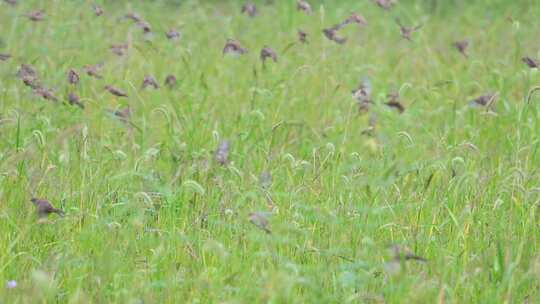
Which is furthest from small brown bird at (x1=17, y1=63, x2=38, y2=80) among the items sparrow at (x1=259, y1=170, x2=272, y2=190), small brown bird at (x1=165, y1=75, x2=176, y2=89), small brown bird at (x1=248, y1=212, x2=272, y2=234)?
small brown bird at (x1=248, y1=212, x2=272, y2=234)

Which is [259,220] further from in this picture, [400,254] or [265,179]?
[265,179]

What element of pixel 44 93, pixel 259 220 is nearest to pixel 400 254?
Result: pixel 259 220

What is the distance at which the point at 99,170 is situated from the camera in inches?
151

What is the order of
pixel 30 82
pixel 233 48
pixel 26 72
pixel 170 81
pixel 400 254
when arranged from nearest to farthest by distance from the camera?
1. pixel 400 254
2. pixel 30 82
3. pixel 26 72
4. pixel 233 48
5. pixel 170 81

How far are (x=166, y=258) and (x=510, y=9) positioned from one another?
219 inches

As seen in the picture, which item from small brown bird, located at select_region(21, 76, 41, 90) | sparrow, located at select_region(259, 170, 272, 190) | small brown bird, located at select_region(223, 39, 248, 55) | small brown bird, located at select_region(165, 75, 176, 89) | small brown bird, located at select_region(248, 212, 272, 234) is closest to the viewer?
small brown bird, located at select_region(248, 212, 272, 234)

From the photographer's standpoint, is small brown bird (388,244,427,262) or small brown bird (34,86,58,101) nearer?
small brown bird (388,244,427,262)

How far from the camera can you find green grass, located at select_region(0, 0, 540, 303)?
299 centimetres

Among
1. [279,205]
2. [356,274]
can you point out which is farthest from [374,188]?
[356,274]

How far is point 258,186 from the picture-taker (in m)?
3.59

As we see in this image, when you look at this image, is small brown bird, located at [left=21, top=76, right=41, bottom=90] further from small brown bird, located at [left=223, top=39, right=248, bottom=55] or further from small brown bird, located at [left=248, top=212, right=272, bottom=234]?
small brown bird, located at [left=248, top=212, right=272, bottom=234]

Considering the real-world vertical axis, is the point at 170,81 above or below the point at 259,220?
above

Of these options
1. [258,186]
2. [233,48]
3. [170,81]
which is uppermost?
[233,48]

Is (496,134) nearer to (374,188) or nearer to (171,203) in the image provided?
(374,188)
